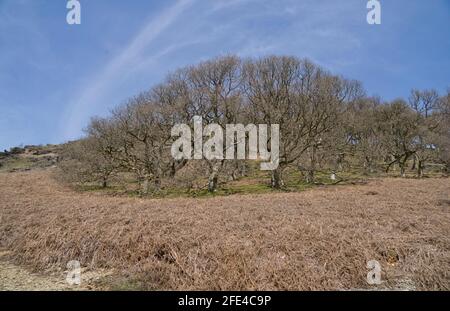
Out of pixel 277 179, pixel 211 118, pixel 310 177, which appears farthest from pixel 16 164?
pixel 310 177

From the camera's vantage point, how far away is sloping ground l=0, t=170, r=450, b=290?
24.9ft

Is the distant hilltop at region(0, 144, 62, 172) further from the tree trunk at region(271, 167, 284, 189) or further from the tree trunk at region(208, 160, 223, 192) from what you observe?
the tree trunk at region(271, 167, 284, 189)

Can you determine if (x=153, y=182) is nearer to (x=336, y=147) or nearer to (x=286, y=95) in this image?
(x=286, y=95)

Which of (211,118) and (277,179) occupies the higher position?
(211,118)

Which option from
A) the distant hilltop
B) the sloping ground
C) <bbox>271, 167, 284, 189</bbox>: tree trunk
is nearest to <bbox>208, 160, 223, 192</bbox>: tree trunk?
<bbox>271, 167, 284, 189</bbox>: tree trunk

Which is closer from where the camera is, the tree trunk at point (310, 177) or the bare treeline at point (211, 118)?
the bare treeline at point (211, 118)

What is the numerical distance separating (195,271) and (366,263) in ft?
14.5

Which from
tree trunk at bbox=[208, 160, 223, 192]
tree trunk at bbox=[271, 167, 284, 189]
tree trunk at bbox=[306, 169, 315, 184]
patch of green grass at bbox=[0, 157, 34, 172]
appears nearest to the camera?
tree trunk at bbox=[208, 160, 223, 192]

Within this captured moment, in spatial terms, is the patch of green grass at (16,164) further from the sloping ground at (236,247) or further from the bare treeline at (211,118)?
the sloping ground at (236,247)

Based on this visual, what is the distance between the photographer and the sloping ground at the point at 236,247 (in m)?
7.60

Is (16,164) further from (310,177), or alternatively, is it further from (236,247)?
(236,247)

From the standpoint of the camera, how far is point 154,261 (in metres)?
8.62

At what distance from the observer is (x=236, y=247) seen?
8.88 m

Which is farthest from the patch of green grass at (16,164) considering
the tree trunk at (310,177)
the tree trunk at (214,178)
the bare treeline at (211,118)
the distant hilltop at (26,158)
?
the tree trunk at (310,177)
